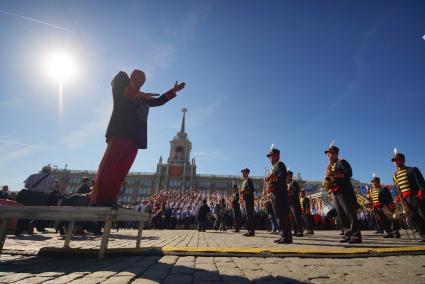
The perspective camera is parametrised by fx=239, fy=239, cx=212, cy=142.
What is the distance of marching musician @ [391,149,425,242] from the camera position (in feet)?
20.0

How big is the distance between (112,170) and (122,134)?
534 millimetres

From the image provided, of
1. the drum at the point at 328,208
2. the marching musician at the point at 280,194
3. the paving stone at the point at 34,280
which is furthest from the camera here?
the drum at the point at 328,208

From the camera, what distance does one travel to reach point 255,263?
2723 mm

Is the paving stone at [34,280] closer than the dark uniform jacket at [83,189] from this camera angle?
Yes

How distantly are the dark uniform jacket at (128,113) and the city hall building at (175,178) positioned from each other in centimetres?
6717

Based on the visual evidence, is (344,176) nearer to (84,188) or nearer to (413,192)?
(413,192)

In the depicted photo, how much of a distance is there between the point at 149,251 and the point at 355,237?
4.83 metres

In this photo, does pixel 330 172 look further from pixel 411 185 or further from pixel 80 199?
pixel 80 199

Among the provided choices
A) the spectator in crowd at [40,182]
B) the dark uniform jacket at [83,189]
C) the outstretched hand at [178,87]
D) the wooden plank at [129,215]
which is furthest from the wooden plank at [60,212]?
the dark uniform jacket at [83,189]

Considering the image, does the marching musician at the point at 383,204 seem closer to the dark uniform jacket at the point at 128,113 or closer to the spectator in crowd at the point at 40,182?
the dark uniform jacket at the point at 128,113

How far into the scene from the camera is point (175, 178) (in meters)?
71.4

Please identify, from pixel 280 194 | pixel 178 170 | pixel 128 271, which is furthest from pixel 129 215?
pixel 178 170

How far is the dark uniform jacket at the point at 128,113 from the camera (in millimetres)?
3525

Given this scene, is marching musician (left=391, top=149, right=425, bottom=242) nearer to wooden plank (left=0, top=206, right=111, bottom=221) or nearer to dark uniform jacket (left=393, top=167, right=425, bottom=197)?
dark uniform jacket (left=393, top=167, right=425, bottom=197)
